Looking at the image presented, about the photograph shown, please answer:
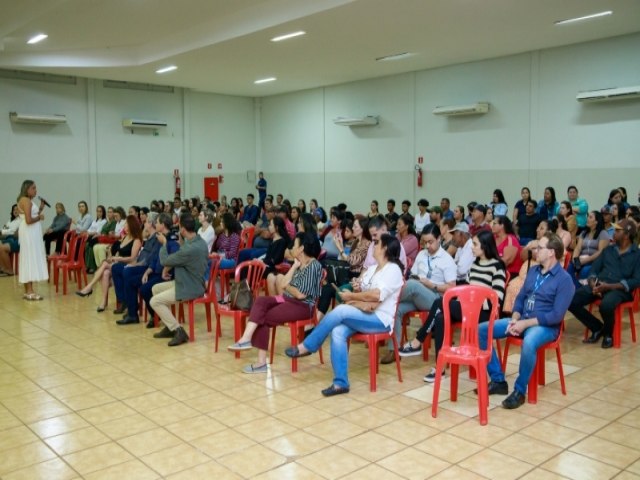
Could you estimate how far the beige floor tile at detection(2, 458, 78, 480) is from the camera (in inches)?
125

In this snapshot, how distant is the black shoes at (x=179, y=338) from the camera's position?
5762 millimetres

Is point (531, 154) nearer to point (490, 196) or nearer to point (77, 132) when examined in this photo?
point (490, 196)

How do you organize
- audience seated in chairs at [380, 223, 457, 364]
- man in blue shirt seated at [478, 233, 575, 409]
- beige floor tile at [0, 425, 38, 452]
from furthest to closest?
audience seated in chairs at [380, 223, 457, 364] < man in blue shirt seated at [478, 233, 575, 409] < beige floor tile at [0, 425, 38, 452]

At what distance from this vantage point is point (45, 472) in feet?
10.6

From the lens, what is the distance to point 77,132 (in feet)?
46.5

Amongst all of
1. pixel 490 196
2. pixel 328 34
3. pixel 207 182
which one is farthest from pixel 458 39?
pixel 207 182

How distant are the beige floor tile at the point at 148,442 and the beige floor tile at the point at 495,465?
1.66m

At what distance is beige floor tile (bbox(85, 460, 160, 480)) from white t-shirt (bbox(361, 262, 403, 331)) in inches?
75.5

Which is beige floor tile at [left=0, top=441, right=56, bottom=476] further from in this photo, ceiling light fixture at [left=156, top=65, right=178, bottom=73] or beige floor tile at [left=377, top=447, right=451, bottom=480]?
ceiling light fixture at [left=156, top=65, right=178, bottom=73]

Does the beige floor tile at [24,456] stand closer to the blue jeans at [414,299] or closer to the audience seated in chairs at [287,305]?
the audience seated in chairs at [287,305]

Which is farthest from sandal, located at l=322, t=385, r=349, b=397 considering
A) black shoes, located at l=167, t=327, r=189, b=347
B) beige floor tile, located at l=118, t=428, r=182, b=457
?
black shoes, located at l=167, t=327, r=189, b=347

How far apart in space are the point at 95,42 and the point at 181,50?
5.60 feet

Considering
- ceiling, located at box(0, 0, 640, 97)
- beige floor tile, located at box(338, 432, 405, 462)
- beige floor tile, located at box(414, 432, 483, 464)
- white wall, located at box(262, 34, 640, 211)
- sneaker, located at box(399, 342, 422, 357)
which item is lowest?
beige floor tile, located at box(338, 432, 405, 462)

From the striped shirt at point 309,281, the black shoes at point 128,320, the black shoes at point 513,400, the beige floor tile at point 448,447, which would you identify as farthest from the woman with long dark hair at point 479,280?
the black shoes at point 128,320
